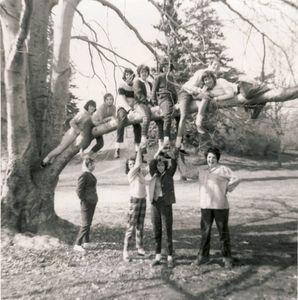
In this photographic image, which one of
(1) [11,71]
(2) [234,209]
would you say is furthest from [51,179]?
(2) [234,209]

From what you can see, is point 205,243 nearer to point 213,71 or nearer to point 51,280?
point 51,280

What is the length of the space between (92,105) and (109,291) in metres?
3.33

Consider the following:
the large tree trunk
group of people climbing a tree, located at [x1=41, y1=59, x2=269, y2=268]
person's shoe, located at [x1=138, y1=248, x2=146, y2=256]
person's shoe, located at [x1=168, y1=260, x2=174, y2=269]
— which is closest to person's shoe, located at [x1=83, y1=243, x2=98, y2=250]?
group of people climbing a tree, located at [x1=41, y1=59, x2=269, y2=268]

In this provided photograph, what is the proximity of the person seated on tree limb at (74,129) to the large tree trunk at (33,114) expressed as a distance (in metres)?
0.17

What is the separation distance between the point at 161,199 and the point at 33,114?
10.2 feet

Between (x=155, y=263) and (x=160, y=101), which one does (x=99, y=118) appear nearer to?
(x=160, y=101)

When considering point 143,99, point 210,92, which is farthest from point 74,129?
point 210,92

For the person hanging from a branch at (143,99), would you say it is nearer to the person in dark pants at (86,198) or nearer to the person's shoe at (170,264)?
the person in dark pants at (86,198)

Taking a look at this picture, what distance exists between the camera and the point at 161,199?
4711mm

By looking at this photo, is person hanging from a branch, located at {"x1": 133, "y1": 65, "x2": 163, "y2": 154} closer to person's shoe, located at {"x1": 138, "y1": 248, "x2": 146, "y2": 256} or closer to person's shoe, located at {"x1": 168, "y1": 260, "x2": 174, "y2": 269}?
person's shoe, located at {"x1": 138, "y1": 248, "x2": 146, "y2": 256}

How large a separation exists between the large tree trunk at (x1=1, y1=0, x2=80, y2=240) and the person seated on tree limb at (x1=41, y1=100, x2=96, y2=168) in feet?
0.55

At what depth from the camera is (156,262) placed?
467 centimetres

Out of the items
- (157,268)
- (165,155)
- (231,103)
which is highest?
(231,103)

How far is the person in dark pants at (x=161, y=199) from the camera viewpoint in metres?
4.67
